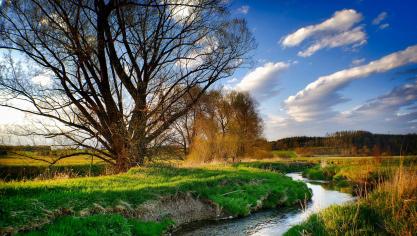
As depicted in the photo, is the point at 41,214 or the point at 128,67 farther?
the point at 128,67

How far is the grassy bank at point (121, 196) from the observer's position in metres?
7.53

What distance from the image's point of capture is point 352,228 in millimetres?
8312

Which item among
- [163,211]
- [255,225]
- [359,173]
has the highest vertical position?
[359,173]

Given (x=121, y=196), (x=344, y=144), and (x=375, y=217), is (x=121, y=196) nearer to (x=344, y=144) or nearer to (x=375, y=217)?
(x=375, y=217)

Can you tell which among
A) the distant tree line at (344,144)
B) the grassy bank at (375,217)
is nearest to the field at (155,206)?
the grassy bank at (375,217)

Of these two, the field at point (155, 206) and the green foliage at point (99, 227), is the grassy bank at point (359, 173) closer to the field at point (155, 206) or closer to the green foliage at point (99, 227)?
the field at point (155, 206)

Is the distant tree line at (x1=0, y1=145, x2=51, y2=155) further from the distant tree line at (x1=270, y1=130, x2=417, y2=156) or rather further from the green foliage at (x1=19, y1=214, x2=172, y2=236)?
the distant tree line at (x1=270, y1=130, x2=417, y2=156)

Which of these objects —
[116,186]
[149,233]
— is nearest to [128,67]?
[116,186]

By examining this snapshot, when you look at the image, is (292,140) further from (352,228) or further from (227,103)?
(352,228)

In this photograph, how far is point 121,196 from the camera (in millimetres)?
10273

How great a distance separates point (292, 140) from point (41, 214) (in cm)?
9317

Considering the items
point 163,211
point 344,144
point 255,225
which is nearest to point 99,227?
point 163,211

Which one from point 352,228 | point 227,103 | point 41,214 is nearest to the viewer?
point 41,214

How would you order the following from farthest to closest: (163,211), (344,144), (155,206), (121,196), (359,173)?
(344,144)
(359,173)
(163,211)
(155,206)
(121,196)
